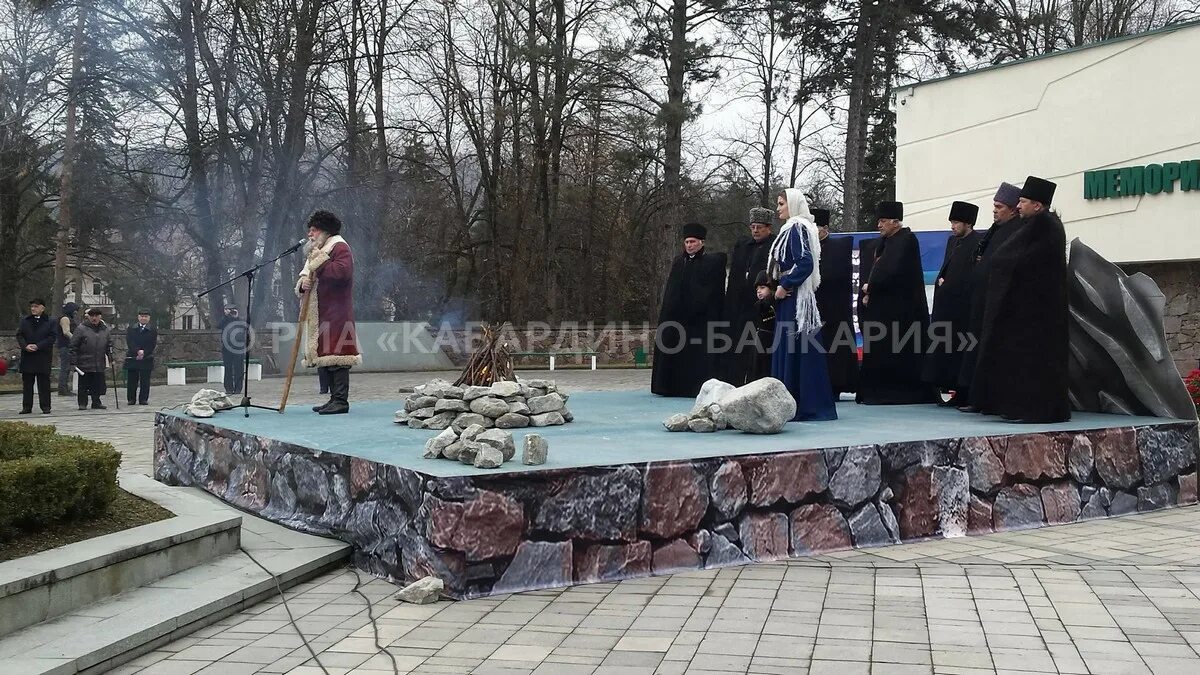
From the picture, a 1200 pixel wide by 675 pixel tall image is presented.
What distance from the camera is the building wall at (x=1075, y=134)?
1608cm

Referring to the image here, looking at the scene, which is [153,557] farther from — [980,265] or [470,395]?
[980,265]

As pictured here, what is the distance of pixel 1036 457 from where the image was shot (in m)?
6.60

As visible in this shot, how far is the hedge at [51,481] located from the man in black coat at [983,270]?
593 cm

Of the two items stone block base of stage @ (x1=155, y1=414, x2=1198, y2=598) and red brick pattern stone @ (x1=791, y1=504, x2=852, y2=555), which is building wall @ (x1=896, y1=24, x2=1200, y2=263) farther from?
red brick pattern stone @ (x1=791, y1=504, x2=852, y2=555)

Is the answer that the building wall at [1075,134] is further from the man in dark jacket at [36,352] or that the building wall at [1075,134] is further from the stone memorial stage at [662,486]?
the man in dark jacket at [36,352]

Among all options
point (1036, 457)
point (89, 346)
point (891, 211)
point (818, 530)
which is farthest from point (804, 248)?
point (89, 346)

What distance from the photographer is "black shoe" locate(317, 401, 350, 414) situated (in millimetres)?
8148

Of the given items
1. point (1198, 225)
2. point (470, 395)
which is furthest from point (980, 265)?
point (1198, 225)

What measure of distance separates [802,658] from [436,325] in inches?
1044

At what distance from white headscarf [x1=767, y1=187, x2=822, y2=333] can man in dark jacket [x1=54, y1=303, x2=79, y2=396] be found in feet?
42.4

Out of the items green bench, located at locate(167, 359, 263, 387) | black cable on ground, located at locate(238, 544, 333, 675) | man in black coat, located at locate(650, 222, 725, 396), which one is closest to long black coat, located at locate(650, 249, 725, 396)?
man in black coat, located at locate(650, 222, 725, 396)

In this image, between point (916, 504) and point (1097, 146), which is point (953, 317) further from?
point (1097, 146)

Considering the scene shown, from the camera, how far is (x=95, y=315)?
1582 cm

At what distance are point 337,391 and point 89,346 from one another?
363 inches
